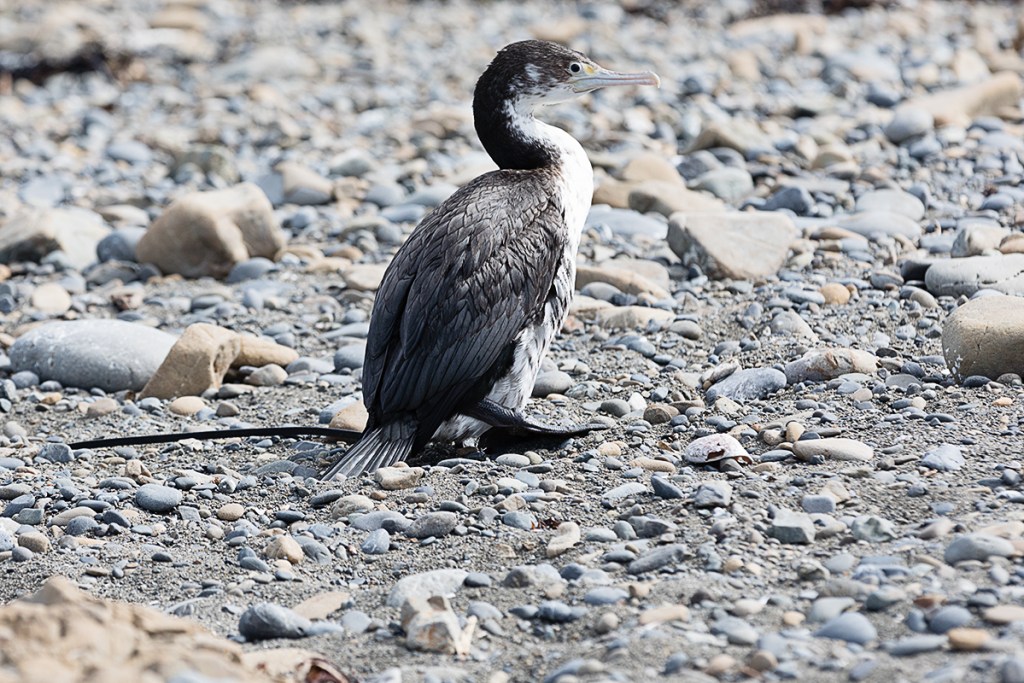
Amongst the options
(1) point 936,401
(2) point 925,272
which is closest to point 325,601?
(1) point 936,401

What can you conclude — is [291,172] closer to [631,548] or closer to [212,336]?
[212,336]

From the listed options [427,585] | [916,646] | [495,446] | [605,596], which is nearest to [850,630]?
[916,646]

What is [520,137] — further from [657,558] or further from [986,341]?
[657,558]

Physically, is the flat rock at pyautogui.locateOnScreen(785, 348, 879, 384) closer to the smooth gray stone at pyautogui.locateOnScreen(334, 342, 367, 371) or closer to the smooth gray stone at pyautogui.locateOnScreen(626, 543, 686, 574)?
the smooth gray stone at pyautogui.locateOnScreen(626, 543, 686, 574)

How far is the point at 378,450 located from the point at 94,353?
7.05 ft

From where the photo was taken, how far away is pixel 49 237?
836 centimetres

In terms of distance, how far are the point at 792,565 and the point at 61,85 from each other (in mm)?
11822

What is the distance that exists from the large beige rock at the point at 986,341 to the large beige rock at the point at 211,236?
4179mm

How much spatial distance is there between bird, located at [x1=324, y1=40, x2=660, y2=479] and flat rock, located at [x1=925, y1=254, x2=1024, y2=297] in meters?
1.91

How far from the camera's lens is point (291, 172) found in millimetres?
9469

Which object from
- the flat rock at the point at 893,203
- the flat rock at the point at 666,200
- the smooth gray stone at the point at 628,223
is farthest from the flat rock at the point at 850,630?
the flat rock at the point at 666,200

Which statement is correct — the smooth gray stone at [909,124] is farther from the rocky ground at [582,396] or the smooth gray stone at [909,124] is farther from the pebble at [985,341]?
the pebble at [985,341]

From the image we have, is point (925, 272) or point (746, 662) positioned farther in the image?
point (925, 272)

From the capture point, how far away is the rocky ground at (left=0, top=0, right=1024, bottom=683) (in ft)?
11.8
